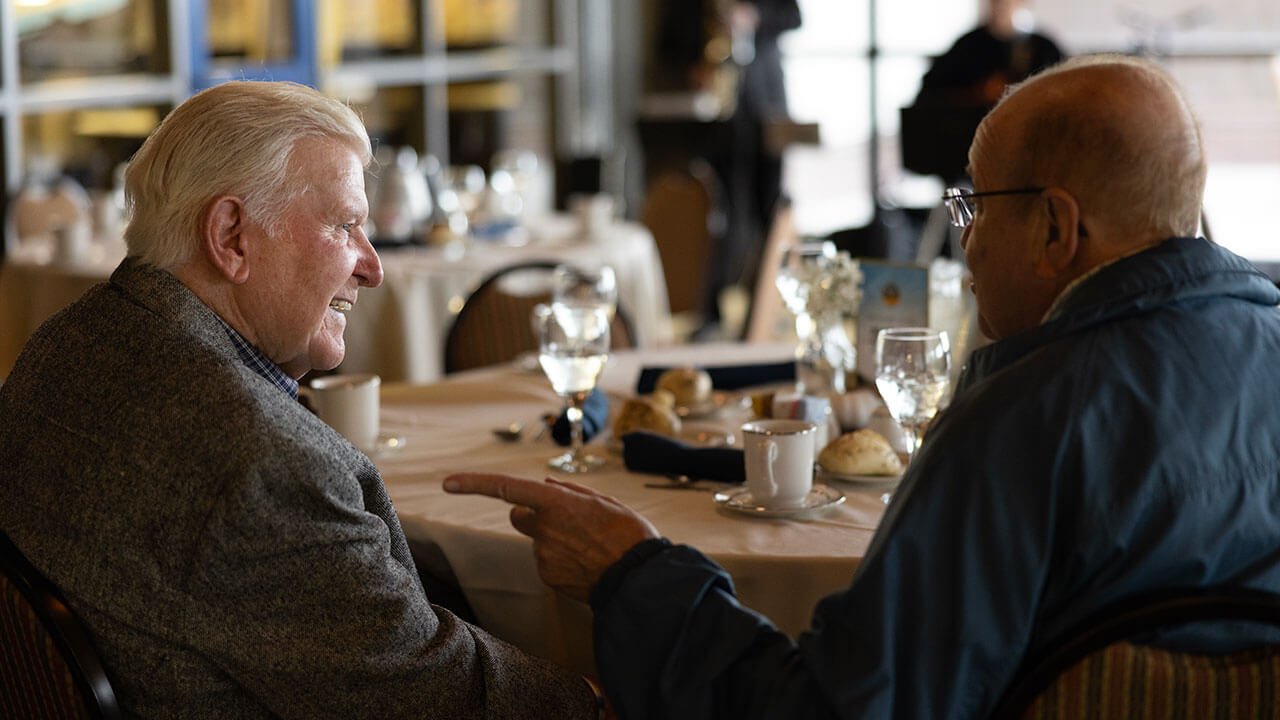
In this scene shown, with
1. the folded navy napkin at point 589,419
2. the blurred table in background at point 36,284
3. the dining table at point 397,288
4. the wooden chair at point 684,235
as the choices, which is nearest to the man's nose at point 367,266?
the folded navy napkin at point 589,419

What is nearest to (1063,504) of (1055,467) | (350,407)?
(1055,467)

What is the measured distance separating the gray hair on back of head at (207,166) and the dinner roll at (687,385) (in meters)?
0.95

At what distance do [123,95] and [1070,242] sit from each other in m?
5.30

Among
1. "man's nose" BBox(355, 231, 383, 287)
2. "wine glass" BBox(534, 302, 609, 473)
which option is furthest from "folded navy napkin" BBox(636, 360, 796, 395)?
"man's nose" BBox(355, 231, 383, 287)

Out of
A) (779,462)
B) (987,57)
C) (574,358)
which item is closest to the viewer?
(779,462)

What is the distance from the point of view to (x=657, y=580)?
1248 mm

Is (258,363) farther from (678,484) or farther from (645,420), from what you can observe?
(645,420)

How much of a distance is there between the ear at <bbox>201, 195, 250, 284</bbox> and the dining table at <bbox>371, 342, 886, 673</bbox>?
0.46 metres

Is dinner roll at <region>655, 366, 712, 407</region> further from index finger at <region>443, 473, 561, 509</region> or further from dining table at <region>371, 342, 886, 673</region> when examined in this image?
index finger at <region>443, 473, 561, 509</region>

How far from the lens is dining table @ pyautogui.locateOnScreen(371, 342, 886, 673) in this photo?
4.97 feet

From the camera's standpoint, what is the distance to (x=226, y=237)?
133 centimetres

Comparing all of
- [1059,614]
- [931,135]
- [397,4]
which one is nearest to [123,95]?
[397,4]

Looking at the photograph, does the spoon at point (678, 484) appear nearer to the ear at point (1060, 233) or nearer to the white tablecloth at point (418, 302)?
the ear at point (1060, 233)

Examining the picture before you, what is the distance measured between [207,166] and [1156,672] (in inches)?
37.9
